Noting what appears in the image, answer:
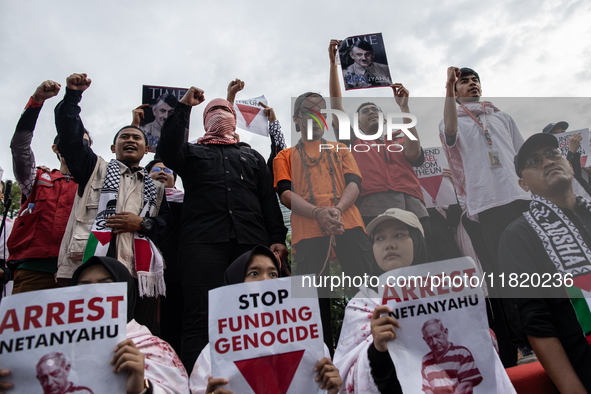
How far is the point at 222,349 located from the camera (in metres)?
1.80

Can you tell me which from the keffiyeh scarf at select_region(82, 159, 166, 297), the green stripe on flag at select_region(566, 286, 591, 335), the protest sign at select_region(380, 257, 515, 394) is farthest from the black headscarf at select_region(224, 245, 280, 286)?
the green stripe on flag at select_region(566, 286, 591, 335)

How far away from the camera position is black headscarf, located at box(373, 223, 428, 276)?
2586 millimetres

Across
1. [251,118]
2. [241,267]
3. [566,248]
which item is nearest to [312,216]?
[241,267]

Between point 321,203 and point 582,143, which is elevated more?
point 582,143

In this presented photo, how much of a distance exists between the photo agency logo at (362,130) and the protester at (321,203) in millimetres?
29

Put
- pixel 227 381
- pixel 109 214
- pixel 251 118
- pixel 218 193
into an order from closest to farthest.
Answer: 1. pixel 227 381
2. pixel 109 214
3. pixel 218 193
4. pixel 251 118

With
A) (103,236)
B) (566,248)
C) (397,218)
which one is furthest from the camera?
(103,236)

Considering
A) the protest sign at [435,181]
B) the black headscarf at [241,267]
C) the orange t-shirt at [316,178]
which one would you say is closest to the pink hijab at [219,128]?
the orange t-shirt at [316,178]

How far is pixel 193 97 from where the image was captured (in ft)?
10.7

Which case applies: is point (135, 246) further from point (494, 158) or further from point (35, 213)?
point (494, 158)

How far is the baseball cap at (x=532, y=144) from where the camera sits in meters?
2.89

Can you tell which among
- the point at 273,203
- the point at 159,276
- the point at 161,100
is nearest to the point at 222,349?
the point at 159,276

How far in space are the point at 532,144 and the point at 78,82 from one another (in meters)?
3.35

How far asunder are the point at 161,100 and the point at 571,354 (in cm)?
448
